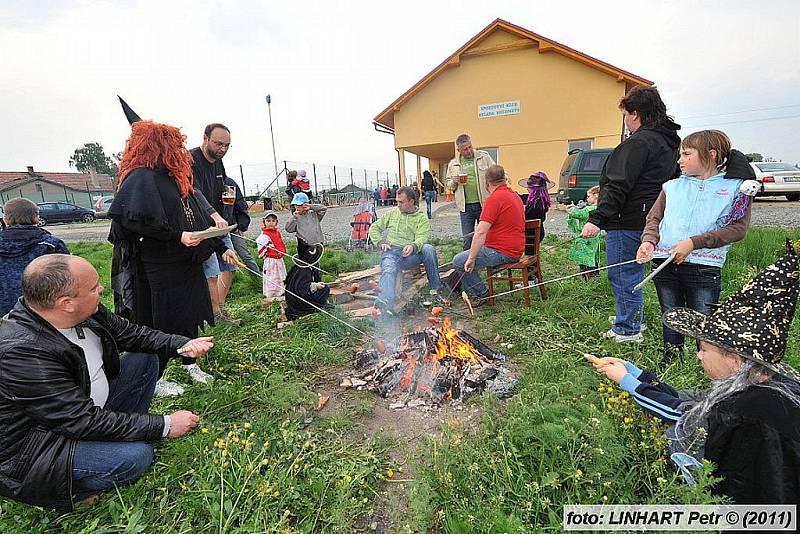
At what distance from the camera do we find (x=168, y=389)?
332 centimetres

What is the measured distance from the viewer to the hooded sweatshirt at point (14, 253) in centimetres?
393

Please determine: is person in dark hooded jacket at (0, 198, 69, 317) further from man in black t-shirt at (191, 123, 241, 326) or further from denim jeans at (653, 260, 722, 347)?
denim jeans at (653, 260, 722, 347)

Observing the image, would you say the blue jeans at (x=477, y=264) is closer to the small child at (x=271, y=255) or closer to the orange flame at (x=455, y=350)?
the orange flame at (x=455, y=350)

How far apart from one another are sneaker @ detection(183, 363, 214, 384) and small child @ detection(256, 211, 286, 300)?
232 cm

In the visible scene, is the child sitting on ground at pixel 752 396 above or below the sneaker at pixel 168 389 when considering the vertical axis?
above

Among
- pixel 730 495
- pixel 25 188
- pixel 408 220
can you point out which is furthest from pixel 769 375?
pixel 25 188

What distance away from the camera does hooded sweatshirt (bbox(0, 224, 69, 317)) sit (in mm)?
3926

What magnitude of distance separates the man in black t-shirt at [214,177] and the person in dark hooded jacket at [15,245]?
151 cm

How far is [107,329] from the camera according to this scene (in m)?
2.56

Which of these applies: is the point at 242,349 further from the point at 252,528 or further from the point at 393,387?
the point at 252,528

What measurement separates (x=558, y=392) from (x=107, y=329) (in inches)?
115

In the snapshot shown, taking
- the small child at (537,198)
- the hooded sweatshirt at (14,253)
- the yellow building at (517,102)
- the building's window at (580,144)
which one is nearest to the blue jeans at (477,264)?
the small child at (537,198)

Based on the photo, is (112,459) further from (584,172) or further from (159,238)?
(584,172)

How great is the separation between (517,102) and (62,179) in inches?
2122
